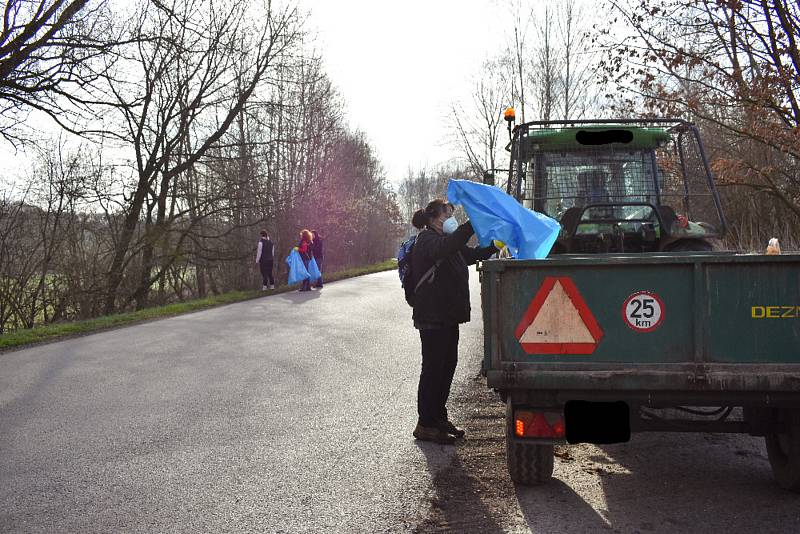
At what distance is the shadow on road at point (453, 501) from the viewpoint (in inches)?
147

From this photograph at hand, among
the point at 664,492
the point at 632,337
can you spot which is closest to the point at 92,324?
the point at 664,492

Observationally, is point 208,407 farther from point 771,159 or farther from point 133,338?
point 771,159

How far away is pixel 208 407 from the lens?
21.1ft

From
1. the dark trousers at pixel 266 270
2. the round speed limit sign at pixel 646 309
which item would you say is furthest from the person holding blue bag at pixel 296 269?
the round speed limit sign at pixel 646 309

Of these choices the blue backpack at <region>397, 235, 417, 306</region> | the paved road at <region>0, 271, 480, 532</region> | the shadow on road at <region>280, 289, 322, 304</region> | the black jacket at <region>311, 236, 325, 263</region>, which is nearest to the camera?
the paved road at <region>0, 271, 480, 532</region>

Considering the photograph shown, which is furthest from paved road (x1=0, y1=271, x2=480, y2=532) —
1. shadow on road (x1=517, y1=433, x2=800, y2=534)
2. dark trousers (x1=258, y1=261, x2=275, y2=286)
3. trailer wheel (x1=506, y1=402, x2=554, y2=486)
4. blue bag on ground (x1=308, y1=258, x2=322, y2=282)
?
dark trousers (x1=258, y1=261, x2=275, y2=286)

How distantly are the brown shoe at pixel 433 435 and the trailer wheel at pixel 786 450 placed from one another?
7.23ft

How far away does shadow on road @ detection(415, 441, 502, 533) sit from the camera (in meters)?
3.72

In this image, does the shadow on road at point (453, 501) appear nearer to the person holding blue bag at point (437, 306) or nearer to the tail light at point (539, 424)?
the person holding blue bag at point (437, 306)

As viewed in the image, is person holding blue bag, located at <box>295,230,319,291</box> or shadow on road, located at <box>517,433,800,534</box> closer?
shadow on road, located at <box>517,433,800,534</box>

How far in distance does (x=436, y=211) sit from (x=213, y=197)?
18034mm

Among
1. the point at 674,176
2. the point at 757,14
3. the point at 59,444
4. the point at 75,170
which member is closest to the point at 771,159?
the point at 757,14

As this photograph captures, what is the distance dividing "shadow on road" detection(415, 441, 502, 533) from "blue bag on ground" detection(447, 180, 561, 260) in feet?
4.98

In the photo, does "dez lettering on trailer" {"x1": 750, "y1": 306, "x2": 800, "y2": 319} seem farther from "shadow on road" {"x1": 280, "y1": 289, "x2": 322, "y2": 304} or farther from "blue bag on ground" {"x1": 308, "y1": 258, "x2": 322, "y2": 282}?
"blue bag on ground" {"x1": 308, "y1": 258, "x2": 322, "y2": 282}
